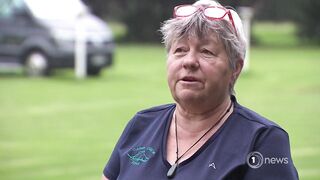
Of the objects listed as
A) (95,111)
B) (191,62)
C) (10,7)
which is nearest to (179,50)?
(191,62)

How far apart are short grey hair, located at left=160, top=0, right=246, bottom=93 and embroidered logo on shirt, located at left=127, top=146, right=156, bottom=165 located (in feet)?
1.63

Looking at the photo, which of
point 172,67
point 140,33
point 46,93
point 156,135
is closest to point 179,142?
point 156,135

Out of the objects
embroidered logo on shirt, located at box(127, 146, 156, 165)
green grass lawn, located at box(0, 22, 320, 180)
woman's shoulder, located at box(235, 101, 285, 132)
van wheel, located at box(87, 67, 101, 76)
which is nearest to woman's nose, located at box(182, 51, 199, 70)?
woman's shoulder, located at box(235, 101, 285, 132)

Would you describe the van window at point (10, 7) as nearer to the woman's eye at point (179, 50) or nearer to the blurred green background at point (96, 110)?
the blurred green background at point (96, 110)

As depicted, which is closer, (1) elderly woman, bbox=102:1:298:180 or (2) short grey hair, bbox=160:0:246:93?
(1) elderly woman, bbox=102:1:298:180

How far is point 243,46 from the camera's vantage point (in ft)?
10.1

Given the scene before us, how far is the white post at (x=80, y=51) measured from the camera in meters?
18.4

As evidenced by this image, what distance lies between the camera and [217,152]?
9.51 feet

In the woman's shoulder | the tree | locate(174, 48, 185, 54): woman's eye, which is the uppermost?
locate(174, 48, 185, 54): woman's eye

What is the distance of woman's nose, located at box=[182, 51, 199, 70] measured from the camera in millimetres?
2963

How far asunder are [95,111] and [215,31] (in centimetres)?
970

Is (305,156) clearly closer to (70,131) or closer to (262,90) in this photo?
(70,131)

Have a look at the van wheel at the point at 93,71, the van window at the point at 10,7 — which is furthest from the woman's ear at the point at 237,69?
the van window at the point at 10,7

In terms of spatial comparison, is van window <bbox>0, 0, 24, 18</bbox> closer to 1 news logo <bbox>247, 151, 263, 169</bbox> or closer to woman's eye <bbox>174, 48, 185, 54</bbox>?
woman's eye <bbox>174, 48, 185, 54</bbox>
